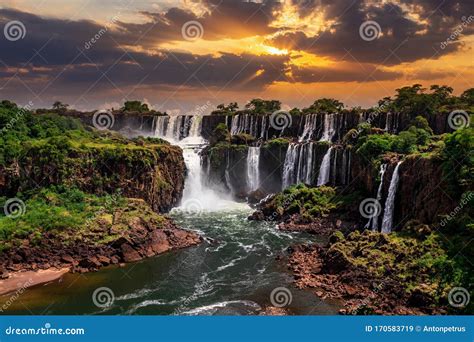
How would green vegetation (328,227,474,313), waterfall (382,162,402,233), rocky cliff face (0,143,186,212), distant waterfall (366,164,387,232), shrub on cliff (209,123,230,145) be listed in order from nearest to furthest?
green vegetation (328,227,474,313), waterfall (382,162,402,233), distant waterfall (366,164,387,232), rocky cliff face (0,143,186,212), shrub on cliff (209,123,230,145)

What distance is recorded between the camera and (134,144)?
5206 cm

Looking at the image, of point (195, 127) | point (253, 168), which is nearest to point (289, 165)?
point (253, 168)

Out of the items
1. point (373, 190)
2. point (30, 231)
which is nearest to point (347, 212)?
point (373, 190)

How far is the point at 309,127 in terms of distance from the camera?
66.9 metres

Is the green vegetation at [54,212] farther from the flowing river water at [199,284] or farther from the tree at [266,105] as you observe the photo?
the tree at [266,105]

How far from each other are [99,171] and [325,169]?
26.4 m

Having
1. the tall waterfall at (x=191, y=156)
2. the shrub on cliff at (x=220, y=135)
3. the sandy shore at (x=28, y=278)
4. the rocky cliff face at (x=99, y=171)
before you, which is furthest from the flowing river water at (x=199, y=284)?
the shrub on cliff at (x=220, y=135)

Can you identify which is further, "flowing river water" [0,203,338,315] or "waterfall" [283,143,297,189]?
"waterfall" [283,143,297,189]

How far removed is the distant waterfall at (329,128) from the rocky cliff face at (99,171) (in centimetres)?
2608

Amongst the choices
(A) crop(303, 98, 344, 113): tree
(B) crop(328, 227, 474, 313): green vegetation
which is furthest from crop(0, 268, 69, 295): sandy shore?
(A) crop(303, 98, 344, 113): tree

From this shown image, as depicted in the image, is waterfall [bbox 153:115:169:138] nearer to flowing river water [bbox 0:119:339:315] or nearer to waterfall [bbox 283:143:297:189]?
waterfall [bbox 283:143:297:189]

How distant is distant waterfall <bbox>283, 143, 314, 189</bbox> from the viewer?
55.0 meters

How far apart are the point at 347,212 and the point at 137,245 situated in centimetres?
2131

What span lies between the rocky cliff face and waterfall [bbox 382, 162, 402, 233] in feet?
80.8
